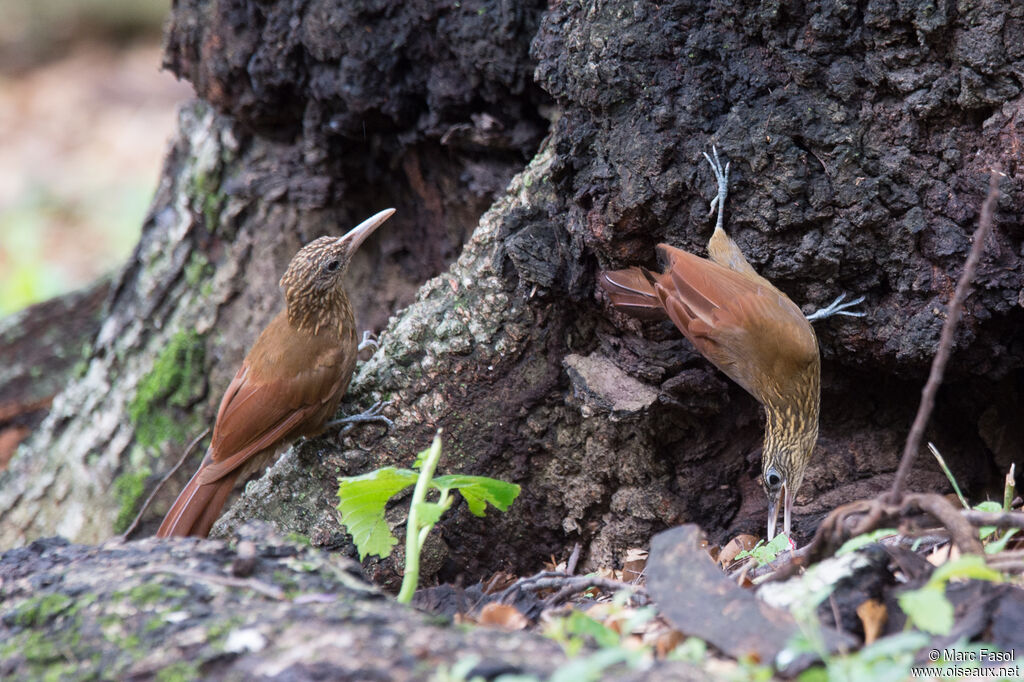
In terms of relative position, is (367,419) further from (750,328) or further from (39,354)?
(39,354)

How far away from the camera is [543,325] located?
12.0ft

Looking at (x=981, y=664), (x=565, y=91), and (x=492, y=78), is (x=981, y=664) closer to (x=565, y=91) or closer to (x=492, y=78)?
(x=565, y=91)

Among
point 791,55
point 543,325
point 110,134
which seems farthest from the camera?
point 110,134

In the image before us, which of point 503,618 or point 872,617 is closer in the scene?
point 872,617

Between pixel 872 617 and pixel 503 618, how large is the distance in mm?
933

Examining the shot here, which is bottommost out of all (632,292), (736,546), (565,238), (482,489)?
(736,546)

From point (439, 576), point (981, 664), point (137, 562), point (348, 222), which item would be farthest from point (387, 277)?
point (981, 664)

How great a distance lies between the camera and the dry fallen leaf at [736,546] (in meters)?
3.45

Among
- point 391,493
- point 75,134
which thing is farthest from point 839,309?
point 75,134

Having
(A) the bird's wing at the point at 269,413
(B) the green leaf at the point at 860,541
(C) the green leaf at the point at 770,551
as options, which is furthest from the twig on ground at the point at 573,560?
(B) the green leaf at the point at 860,541

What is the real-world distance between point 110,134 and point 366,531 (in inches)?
397

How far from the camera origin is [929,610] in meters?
1.69

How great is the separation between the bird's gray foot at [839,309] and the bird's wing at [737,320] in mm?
67

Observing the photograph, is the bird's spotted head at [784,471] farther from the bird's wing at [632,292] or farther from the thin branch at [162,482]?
the thin branch at [162,482]
